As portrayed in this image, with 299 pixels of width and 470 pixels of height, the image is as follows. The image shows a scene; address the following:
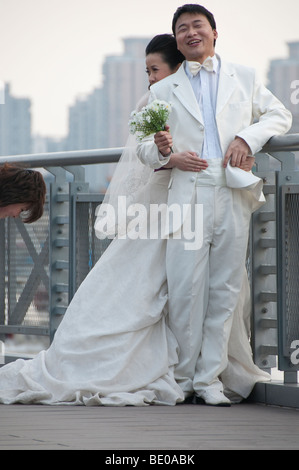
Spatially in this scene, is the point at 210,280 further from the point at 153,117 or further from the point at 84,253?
the point at 84,253

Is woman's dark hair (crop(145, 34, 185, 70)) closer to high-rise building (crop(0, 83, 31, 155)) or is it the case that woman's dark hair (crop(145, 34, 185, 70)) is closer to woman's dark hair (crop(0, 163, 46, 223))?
woman's dark hair (crop(0, 163, 46, 223))

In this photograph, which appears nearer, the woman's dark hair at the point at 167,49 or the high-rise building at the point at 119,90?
the woman's dark hair at the point at 167,49

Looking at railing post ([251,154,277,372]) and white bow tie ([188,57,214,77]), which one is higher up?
white bow tie ([188,57,214,77])

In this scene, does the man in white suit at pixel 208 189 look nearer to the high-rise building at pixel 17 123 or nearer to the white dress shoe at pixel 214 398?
the white dress shoe at pixel 214 398

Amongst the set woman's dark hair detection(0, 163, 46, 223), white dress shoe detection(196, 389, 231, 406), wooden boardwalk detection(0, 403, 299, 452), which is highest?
woman's dark hair detection(0, 163, 46, 223)

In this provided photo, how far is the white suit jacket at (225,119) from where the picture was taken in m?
4.55

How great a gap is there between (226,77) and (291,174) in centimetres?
52

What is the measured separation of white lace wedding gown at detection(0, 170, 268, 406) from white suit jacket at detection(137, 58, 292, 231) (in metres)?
0.21

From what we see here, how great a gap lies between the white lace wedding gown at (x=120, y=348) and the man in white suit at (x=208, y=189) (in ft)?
0.30

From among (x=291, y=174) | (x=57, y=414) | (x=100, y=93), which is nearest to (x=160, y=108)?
(x=291, y=174)

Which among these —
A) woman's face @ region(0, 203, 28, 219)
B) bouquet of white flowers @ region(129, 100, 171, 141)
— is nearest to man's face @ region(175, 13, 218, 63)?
bouquet of white flowers @ region(129, 100, 171, 141)

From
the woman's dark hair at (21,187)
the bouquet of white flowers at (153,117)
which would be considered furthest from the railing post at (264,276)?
the woman's dark hair at (21,187)

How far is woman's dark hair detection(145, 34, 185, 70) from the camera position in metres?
4.91

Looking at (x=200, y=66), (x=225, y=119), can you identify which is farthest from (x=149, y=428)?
(x=200, y=66)
